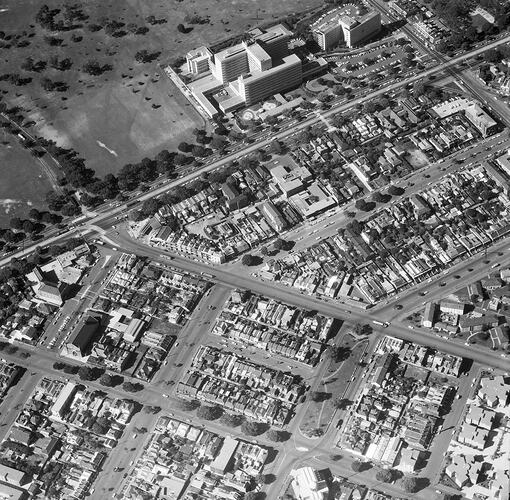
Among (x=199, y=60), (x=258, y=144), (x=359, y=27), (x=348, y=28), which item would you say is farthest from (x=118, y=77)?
(x=359, y=27)

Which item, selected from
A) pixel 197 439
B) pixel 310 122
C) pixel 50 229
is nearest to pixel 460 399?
pixel 197 439

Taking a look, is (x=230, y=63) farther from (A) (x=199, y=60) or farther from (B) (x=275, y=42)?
(B) (x=275, y=42)

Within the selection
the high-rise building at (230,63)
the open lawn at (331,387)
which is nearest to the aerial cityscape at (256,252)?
the open lawn at (331,387)

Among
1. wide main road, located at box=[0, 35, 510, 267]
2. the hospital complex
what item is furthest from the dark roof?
the hospital complex

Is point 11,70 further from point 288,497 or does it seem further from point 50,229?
point 288,497

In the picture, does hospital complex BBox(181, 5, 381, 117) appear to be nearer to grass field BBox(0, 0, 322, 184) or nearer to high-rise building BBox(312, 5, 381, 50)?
high-rise building BBox(312, 5, 381, 50)
